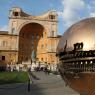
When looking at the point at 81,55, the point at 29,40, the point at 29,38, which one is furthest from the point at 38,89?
the point at 29,40

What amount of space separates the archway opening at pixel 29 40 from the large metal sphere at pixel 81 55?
6094 centimetres

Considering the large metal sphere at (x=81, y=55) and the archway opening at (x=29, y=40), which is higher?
the archway opening at (x=29, y=40)

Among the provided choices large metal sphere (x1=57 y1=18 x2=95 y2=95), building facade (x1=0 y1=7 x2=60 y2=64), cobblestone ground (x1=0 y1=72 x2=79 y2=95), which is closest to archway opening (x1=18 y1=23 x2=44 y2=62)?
building facade (x1=0 y1=7 x2=60 y2=64)

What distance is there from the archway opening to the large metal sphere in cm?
6094

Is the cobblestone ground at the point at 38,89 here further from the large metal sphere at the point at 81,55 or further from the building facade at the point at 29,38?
the building facade at the point at 29,38

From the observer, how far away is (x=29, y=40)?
234 feet

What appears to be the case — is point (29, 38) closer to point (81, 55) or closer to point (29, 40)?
point (29, 40)

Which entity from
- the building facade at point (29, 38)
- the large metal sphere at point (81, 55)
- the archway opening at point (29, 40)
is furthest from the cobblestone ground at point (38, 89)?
the archway opening at point (29, 40)

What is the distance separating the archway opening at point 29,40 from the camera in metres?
69.2

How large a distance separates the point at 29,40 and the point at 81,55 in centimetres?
6470

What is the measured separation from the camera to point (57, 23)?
229 feet

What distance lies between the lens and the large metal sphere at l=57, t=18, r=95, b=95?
6789 millimetres

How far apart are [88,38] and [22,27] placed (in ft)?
203

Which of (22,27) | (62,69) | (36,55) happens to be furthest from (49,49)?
(62,69)
